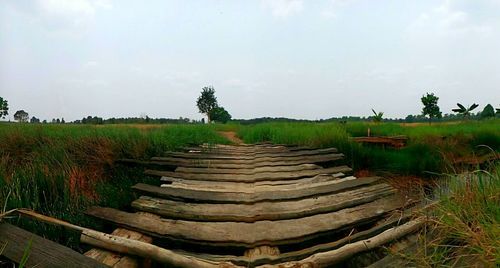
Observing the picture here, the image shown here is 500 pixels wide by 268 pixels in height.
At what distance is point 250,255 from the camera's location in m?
1.98

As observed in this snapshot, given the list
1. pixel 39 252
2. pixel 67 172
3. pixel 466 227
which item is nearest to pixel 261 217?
pixel 466 227

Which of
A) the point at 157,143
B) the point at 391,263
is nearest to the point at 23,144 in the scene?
the point at 157,143

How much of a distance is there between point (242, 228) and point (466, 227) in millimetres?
1363

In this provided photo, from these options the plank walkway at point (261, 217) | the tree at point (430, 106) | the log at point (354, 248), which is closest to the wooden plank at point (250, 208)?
the plank walkway at point (261, 217)

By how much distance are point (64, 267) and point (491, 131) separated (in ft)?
40.7

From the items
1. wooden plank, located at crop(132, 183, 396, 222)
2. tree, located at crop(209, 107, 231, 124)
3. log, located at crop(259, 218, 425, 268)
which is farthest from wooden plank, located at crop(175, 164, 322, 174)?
tree, located at crop(209, 107, 231, 124)

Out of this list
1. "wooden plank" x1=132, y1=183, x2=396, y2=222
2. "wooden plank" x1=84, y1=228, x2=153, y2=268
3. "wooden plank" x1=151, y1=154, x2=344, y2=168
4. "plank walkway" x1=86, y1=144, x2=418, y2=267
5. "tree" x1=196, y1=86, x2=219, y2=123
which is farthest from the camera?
"tree" x1=196, y1=86, x2=219, y2=123

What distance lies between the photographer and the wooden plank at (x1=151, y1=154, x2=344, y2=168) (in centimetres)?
486

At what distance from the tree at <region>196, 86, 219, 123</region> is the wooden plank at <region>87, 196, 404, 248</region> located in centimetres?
3772

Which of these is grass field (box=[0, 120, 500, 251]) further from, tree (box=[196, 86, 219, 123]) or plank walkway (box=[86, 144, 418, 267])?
tree (box=[196, 86, 219, 123])

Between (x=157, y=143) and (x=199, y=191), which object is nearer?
(x=199, y=191)

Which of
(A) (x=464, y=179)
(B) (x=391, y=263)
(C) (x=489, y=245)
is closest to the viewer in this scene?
(C) (x=489, y=245)

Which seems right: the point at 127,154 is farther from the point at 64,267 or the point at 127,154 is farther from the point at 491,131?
the point at 491,131

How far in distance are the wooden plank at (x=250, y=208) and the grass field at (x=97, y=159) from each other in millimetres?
574
